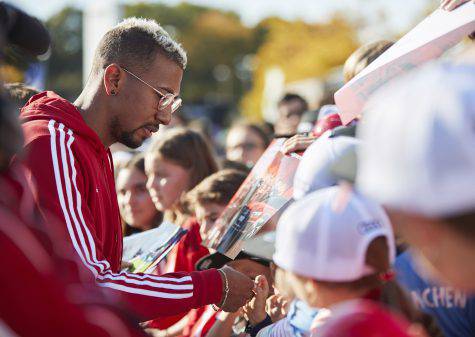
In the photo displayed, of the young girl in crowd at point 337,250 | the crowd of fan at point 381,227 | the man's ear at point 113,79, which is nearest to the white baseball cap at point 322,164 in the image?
the crowd of fan at point 381,227

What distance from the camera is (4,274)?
5.29 ft

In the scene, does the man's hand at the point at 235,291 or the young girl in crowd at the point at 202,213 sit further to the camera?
the young girl in crowd at the point at 202,213

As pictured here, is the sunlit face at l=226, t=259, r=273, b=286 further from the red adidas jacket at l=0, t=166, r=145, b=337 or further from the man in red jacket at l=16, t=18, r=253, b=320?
the red adidas jacket at l=0, t=166, r=145, b=337

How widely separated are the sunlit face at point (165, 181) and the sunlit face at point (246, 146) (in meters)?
2.28

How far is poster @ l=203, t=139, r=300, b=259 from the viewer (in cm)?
310

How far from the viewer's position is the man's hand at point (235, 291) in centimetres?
301

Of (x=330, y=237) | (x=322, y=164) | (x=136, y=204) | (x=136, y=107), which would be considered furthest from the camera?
(x=136, y=204)

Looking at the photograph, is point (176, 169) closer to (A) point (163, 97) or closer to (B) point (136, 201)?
(B) point (136, 201)

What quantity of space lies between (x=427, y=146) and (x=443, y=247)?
209mm

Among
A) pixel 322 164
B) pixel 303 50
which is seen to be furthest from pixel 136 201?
pixel 303 50

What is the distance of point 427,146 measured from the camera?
1.26 m

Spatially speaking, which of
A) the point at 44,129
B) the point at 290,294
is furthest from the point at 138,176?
the point at 290,294

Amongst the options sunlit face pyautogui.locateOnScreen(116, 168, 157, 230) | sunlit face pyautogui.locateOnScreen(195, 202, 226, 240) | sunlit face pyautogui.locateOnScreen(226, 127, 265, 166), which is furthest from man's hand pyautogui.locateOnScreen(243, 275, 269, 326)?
sunlit face pyautogui.locateOnScreen(226, 127, 265, 166)

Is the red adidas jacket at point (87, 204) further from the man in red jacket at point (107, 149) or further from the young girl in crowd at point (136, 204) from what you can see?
the young girl in crowd at point (136, 204)
